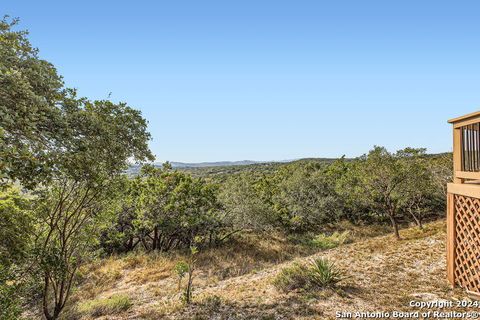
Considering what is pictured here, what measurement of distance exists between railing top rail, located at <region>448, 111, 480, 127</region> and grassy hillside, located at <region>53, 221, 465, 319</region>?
481 cm

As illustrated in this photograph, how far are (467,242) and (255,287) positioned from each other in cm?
683

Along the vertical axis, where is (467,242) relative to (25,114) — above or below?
below

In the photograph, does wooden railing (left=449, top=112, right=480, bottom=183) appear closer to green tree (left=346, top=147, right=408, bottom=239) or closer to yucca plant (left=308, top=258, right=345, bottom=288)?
yucca plant (left=308, top=258, right=345, bottom=288)

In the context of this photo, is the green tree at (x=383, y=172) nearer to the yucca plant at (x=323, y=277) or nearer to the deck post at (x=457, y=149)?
the deck post at (x=457, y=149)

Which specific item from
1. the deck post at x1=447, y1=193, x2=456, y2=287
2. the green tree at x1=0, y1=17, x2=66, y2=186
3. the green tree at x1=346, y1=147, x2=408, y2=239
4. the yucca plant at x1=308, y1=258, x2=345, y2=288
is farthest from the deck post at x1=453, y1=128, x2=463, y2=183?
the green tree at x1=0, y1=17, x2=66, y2=186

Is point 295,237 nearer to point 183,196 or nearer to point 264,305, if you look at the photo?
point 183,196

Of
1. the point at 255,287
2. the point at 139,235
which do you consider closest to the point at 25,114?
the point at 255,287

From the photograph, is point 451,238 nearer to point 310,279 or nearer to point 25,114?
point 310,279

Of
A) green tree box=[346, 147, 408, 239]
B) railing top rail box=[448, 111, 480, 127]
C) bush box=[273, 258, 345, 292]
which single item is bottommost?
bush box=[273, 258, 345, 292]

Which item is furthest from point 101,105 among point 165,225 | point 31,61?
point 165,225

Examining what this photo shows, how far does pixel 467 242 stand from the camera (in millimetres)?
8039

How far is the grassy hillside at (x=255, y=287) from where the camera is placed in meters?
8.30

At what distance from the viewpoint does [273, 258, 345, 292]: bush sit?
953 cm

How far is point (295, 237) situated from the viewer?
2347cm
